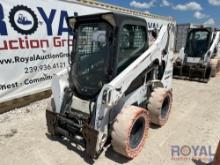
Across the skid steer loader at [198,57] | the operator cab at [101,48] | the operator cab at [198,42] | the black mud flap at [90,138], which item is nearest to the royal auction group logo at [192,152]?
the black mud flap at [90,138]

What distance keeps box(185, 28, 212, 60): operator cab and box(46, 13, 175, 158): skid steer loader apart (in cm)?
555

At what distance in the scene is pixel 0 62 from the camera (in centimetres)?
475

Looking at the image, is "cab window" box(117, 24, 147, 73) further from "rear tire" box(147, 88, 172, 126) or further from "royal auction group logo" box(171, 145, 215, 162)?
"royal auction group logo" box(171, 145, 215, 162)

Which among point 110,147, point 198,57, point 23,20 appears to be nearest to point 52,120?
point 110,147

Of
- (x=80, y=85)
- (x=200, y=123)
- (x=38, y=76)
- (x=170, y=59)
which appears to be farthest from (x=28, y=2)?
(x=200, y=123)

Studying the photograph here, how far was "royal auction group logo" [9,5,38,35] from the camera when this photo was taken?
4.91 m

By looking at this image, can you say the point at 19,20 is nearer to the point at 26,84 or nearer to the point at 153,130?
the point at 26,84

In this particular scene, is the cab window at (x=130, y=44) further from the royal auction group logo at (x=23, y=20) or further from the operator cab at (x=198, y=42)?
the operator cab at (x=198, y=42)

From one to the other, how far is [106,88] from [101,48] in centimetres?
81

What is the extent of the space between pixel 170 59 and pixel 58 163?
142 inches

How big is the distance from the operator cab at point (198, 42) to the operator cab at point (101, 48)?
19.5 feet

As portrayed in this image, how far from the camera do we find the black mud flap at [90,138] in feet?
9.69

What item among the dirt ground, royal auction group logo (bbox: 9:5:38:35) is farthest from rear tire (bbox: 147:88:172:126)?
royal auction group logo (bbox: 9:5:38:35)

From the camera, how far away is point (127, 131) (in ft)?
9.77
